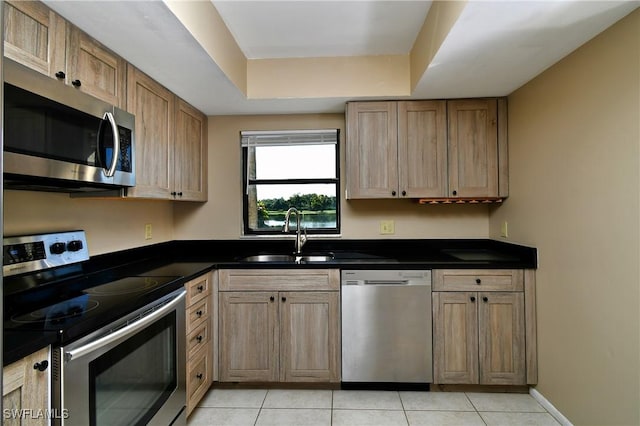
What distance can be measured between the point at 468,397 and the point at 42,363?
239cm

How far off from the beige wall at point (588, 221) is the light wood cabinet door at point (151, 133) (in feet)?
7.94

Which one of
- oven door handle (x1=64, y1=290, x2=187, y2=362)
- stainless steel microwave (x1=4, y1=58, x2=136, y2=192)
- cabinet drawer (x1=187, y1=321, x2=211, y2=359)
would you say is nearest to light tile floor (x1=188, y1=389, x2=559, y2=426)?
cabinet drawer (x1=187, y1=321, x2=211, y2=359)

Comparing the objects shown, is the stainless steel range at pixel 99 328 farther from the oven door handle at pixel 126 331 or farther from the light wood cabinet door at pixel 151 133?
the light wood cabinet door at pixel 151 133

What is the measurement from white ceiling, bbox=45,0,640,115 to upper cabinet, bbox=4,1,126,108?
54mm

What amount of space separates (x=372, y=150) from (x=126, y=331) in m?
2.00

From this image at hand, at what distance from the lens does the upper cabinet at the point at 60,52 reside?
4.12 ft

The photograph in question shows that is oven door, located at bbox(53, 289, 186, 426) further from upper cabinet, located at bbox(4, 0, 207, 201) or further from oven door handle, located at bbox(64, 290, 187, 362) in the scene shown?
upper cabinet, located at bbox(4, 0, 207, 201)

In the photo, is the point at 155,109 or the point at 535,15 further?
the point at 155,109

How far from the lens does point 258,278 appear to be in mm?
2418

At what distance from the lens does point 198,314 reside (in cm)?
217

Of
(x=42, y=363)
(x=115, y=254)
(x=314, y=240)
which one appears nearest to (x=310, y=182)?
(x=314, y=240)

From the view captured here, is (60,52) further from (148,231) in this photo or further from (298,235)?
(298,235)

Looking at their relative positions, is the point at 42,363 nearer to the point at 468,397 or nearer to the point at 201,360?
the point at 201,360

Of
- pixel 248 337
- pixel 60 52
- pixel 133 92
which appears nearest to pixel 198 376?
pixel 248 337
